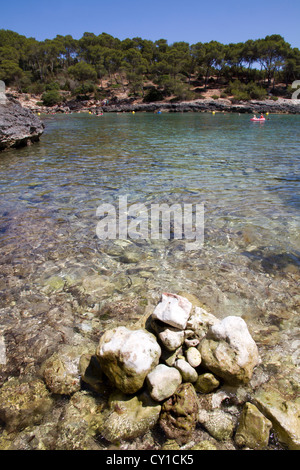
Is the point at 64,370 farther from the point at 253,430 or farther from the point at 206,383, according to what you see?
the point at 253,430

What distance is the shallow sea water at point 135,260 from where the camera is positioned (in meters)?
3.65

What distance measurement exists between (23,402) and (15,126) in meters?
17.8

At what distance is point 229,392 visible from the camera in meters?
2.73

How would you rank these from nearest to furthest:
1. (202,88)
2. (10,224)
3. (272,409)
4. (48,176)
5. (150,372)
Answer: (272,409) → (150,372) → (10,224) → (48,176) → (202,88)

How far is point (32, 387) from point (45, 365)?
0.28m

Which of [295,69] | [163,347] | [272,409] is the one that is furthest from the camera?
[295,69]

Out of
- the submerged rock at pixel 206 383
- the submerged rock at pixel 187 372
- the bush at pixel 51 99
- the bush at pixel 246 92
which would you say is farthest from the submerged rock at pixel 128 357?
the bush at pixel 51 99

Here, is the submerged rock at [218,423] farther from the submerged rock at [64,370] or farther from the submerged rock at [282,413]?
the submerged rock at [64,370]

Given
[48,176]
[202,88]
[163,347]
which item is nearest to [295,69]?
[202,88]

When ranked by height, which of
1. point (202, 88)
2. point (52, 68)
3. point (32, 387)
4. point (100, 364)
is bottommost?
point (32, 387)

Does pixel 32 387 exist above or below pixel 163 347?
below

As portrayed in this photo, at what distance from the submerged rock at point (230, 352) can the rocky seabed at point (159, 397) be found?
0.01m

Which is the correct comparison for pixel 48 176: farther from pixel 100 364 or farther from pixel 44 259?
pixel 100 364

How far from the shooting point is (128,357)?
2631 millimetres
